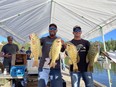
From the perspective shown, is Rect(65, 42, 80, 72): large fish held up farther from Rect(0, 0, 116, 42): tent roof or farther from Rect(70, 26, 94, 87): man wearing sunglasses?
Rect(0, 0, 116, 42): tent roof

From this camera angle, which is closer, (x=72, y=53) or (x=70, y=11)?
(x=72, y=53)

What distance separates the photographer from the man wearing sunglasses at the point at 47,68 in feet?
20.8

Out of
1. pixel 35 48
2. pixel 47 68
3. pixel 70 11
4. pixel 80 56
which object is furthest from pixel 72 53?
pixel 70 11

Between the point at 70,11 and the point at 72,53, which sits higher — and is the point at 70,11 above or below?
above

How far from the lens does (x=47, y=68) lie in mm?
6379

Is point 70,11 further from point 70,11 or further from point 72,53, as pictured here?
point 72,53

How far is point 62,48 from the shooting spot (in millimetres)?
6363

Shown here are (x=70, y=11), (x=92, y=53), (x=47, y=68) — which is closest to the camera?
(x=92, y=53)

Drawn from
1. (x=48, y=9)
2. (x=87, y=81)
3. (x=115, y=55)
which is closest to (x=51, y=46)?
(x=87, y=81)

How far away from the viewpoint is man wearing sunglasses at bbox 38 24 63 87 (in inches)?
249

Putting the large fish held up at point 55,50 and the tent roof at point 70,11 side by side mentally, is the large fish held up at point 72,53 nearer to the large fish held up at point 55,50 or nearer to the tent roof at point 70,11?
the large fish held up at point 55,50

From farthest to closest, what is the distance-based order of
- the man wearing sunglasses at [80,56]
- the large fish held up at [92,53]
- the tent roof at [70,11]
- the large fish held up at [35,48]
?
1. the tent roof at [70,11]
2. the man wearing sunglasses at [80,56]
3. the large fish held up at [92,53]
4. the large fish held up at [35,48]

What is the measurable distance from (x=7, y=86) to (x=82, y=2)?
11.6ft

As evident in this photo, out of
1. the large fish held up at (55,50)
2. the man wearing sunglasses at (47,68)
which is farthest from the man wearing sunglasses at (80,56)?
the large fish held up at (55,50)
